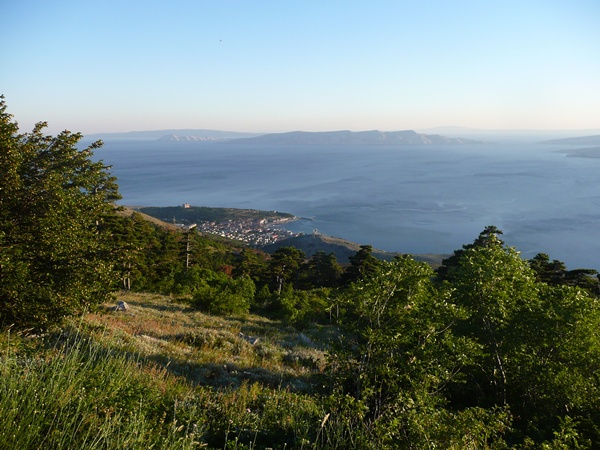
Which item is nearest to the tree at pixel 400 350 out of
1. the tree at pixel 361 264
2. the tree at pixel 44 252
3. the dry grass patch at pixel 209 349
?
the dry grass patch at pixel 209 349

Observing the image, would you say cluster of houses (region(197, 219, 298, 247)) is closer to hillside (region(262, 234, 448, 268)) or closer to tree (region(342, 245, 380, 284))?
hillside (region(262, 234, 448, 268))

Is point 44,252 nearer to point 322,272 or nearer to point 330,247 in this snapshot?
point 322,272

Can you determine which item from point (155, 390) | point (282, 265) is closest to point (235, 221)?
point (282, 265)

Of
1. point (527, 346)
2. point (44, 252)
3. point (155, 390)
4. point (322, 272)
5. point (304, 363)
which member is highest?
point (44, 252)

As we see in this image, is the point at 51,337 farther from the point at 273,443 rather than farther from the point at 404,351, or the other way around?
the point at 404,351

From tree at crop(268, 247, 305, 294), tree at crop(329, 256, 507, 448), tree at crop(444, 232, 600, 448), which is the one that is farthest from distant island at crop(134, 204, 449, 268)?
tree at crop(329, 256, 507, 448)
